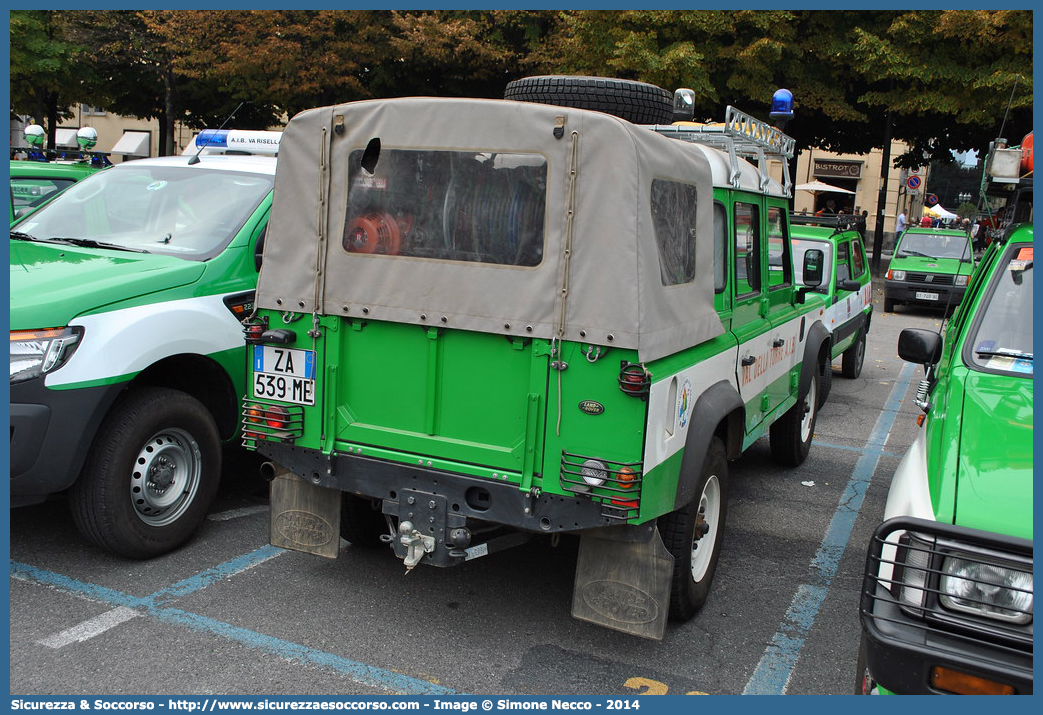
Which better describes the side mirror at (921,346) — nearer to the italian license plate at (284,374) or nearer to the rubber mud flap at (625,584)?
the rubber mud flap at (625,584)

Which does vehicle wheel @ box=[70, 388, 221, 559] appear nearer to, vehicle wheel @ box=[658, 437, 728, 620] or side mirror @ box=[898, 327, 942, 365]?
vehicle wheel @ box=[658, 437, 728, 620]

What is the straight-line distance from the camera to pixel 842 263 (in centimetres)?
968

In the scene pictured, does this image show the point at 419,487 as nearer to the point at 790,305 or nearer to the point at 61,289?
the point at 61,289

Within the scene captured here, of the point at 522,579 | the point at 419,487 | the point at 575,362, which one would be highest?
the point at 575,362

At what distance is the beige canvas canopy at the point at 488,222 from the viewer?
11.6ft

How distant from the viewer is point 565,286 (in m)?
3.60

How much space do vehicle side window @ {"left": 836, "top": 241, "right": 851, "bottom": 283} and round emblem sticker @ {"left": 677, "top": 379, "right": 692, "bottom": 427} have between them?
6062 mm

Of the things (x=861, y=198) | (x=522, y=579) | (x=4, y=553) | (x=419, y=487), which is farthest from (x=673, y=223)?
(x=861, y=198)

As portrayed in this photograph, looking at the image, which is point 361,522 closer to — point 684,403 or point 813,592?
point 684,403

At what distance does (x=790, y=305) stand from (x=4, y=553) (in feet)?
16.7

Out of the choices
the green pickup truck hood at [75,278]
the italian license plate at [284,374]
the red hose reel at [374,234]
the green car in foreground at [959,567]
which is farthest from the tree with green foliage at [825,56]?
the green car in foreground at [959,567]

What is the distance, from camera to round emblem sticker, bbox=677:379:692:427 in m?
3.86

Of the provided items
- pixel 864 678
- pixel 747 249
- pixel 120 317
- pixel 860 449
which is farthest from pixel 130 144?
pixel 864 678

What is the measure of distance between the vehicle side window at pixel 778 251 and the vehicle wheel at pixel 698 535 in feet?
5.89
